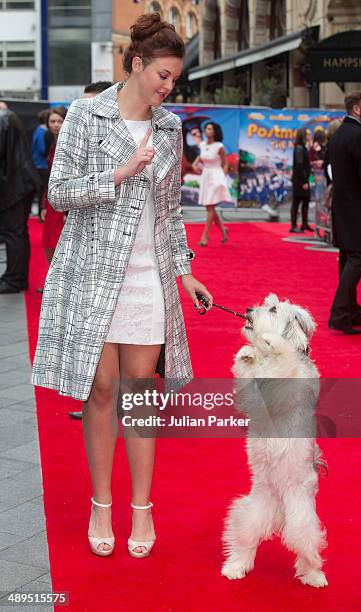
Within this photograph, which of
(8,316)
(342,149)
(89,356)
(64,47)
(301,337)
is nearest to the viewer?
(301,337)

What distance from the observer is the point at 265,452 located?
142 inches

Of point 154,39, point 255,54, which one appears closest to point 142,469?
point 154,39

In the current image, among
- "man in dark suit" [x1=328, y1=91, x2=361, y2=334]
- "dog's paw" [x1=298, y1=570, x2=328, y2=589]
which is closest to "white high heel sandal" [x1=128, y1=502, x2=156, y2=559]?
"dog's paw" [x1=298, y1=570, x2=328, y2=589]

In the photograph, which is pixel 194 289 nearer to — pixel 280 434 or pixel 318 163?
pixel 280 434

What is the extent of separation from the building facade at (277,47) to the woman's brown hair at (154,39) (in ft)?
49.2

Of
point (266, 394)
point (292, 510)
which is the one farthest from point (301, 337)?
point (292, 510)

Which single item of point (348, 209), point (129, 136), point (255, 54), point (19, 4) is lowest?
point (348, 209)

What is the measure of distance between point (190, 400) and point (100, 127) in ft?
3.57

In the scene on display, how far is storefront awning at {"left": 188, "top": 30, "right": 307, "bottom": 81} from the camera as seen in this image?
1241 inches

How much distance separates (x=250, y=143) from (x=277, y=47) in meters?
13.8

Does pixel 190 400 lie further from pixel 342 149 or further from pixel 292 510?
pixel 342 149

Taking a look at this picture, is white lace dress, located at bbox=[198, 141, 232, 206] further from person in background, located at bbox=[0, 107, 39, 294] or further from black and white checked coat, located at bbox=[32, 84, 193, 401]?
black and white checked coat, located at bbox=[32, 84, 193, 401]

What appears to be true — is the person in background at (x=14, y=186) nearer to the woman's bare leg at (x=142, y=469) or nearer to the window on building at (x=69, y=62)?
the woman's bare leg at (x=142, y=469)

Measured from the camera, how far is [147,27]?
376 cm
